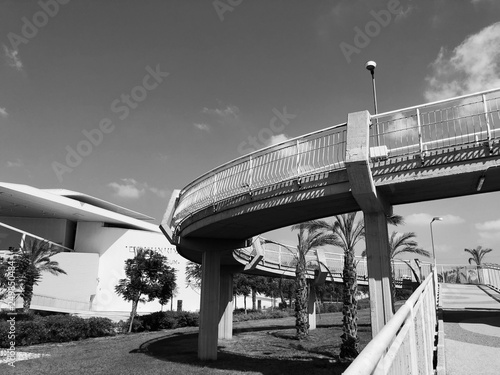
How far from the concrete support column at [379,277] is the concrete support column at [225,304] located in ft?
53.8

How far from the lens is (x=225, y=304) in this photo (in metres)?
26.5

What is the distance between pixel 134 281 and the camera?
37.5 metres

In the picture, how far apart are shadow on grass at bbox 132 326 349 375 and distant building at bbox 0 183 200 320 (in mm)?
31995

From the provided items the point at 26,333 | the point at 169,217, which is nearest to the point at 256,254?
the point at 169,217

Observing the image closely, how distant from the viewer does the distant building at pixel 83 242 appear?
174 ft

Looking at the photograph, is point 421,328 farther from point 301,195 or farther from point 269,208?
point 269,208

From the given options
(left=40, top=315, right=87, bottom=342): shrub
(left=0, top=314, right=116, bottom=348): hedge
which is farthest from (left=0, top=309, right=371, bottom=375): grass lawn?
(left=40, top=315, right=87, bottom=342): shrub

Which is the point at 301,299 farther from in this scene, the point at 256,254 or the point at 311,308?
the point at 311,308

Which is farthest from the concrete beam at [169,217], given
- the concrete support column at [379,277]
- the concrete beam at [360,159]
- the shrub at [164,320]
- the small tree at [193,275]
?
the small tree at [193,275]

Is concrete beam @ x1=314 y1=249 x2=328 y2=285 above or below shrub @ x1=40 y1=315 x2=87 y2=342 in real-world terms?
above

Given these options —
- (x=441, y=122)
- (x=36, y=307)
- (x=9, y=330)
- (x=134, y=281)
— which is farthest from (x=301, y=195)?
(x=36, y=307)

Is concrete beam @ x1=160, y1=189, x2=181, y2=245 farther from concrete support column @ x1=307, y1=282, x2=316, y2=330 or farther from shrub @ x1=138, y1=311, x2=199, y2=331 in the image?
shrub @ x1=138, y1=311, x2=199, y2=331

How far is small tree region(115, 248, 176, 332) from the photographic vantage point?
37406 millimetres

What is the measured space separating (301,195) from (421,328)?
6.77 meters
